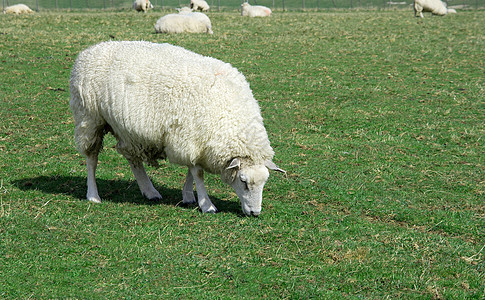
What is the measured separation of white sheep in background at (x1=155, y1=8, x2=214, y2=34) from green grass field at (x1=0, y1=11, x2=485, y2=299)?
16.1 ft

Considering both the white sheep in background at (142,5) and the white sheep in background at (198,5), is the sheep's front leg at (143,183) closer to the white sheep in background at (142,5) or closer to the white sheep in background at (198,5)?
the white sheep in background at (142,5)

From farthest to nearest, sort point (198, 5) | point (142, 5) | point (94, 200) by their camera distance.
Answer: point (198, 5) → point (142, 5) → point (94, 200)

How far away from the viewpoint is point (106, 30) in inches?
788

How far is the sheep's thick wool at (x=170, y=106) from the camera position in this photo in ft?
21.6

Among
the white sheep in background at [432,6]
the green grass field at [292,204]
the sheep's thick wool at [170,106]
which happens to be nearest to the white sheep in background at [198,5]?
the white sheep in background at [432,6]

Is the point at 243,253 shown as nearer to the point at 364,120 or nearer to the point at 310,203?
the point at 310,203

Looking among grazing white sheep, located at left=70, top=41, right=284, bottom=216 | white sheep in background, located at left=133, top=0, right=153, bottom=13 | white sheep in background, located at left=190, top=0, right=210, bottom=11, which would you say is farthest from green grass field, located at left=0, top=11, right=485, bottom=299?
white sheep in background, located at left=190, top=0, right=210, bottom=11

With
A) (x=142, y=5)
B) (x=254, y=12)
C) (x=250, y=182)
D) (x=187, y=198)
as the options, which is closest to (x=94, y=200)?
(x=187, y=198)

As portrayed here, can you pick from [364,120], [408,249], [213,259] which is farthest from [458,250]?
[364,120]

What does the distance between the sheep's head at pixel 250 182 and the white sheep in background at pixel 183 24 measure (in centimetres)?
1465

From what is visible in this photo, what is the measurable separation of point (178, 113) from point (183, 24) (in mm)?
14729

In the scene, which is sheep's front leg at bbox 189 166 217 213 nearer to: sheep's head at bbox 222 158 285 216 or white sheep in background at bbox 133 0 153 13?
sheep's head at bbox 222 158 285 216

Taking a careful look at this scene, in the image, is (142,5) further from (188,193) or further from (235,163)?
(235,163)

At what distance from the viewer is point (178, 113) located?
21.8 ft
